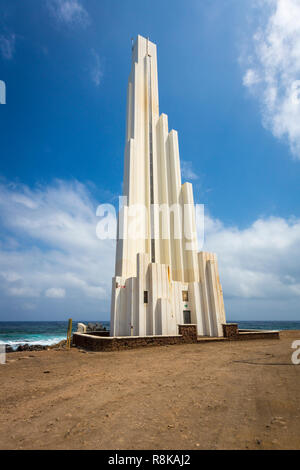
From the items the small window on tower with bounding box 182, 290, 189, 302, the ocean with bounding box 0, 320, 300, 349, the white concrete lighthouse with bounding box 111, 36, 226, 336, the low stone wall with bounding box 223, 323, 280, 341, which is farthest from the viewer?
the ocean with bounding box 0, 320, 300, 349

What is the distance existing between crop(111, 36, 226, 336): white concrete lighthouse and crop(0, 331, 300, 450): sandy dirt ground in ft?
28.8

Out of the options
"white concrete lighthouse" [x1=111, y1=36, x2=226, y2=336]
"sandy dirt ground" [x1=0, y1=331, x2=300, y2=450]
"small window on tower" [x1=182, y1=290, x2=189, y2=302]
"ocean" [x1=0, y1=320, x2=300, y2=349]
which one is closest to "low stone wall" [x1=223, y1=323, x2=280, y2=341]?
"white concrete lighthouse" [x1=111, y1=36, x2=226, y2=336]

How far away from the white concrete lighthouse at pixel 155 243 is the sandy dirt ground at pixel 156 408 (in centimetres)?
879

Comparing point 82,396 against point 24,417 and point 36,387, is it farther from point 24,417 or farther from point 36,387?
point 36,387

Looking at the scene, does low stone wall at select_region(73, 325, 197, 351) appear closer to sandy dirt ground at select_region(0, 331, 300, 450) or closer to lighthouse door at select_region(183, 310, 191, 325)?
lighthouse door at select_region(183, 310, 191, 325)

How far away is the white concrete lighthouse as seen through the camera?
16.9 metres

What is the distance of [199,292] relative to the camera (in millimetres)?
20219

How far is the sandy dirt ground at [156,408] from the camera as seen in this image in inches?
128

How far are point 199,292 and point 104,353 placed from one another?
35.1 ft

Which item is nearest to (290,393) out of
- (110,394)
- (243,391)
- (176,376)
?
(243,391)

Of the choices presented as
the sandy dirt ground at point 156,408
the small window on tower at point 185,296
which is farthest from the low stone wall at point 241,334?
the sandy dirt ground at point 156,408

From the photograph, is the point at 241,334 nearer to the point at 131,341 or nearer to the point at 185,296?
the point at 185,296

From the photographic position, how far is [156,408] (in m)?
4.41

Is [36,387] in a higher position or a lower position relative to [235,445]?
lower
